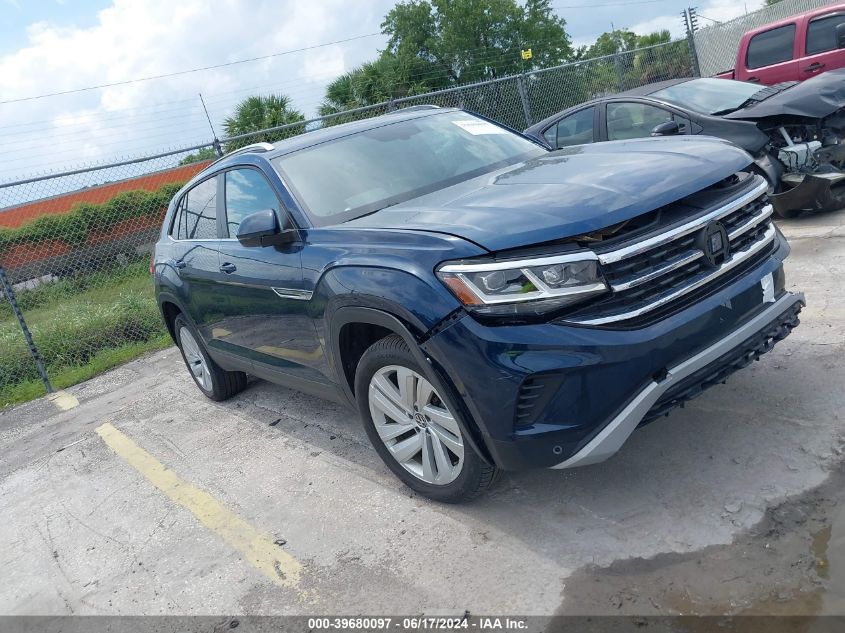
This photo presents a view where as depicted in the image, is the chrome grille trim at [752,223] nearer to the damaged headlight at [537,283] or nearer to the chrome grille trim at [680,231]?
the chrome grille trim at [680,231]

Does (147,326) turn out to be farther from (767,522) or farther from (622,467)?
(767,522)

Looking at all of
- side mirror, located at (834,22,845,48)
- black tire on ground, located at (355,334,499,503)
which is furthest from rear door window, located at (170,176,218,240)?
side mirror, located at (834,22,845,48)

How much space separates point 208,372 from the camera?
19.3ft

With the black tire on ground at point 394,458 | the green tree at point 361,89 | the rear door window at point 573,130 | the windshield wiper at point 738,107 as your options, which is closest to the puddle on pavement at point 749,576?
the black tire on ground at point 394,458

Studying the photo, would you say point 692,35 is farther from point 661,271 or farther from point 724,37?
point 661,271

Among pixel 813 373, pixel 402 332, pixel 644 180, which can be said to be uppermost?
pixel 644 180

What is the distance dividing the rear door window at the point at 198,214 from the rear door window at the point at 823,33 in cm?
888

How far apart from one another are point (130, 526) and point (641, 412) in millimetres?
2893

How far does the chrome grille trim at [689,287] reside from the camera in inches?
111

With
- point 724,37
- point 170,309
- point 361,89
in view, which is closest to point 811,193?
point 170,309

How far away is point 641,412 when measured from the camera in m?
2.86

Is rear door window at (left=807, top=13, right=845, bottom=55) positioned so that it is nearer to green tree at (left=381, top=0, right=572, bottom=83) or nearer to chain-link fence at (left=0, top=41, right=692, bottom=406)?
chain-link fence at (left=0, top=41, right=692, bottom=406)

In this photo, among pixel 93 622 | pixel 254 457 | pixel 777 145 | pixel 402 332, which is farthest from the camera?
pixel 777 145

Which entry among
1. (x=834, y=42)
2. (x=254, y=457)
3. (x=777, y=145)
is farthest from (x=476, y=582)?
(x=834, y=42)
